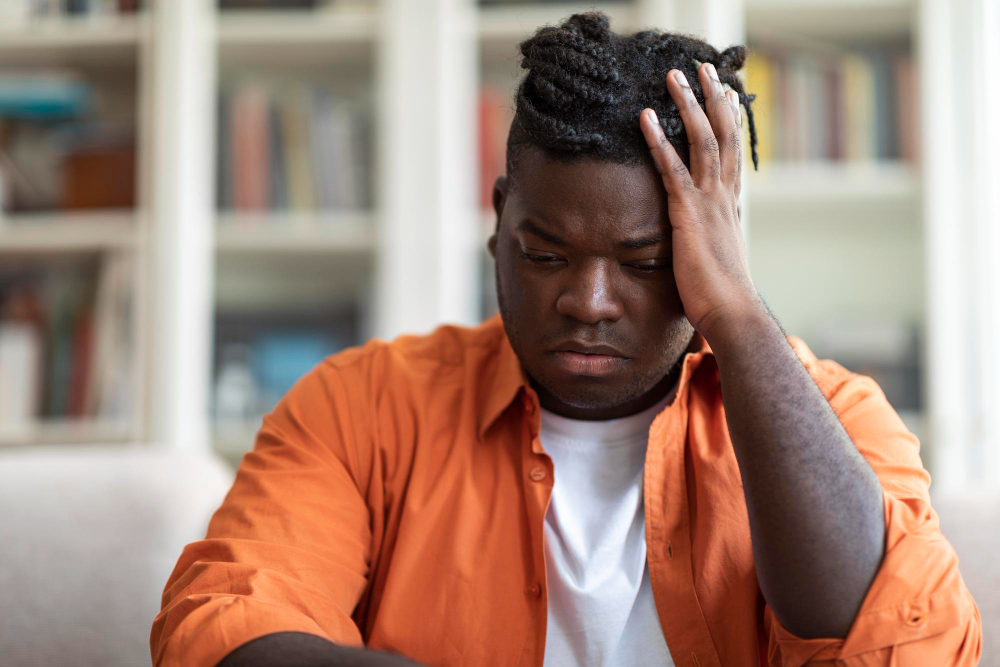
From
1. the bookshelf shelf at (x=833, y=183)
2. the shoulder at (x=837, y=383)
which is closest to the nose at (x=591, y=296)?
the shoulder at (x=837, y=383)

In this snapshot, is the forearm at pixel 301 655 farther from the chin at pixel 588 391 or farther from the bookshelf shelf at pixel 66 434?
the bookshelf shelf at pixel 66 434

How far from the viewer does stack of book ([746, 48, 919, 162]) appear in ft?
7.07

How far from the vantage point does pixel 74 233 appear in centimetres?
218

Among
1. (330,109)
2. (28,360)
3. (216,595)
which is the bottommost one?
(216,595)

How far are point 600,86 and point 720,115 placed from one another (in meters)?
0.13

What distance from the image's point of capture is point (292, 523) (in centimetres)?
98

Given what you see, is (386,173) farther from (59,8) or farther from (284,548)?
(284,548)

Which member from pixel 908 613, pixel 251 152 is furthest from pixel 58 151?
pixel 908 613

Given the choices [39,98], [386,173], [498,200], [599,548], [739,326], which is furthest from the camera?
[39,98]

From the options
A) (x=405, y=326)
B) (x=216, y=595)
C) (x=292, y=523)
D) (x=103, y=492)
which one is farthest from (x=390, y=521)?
(x=405, y=326)

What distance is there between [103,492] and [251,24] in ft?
4.28

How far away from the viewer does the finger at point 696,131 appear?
977mm

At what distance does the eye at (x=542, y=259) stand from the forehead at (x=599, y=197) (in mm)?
40

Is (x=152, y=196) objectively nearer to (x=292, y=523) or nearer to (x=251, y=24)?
(x=251, y=24)
